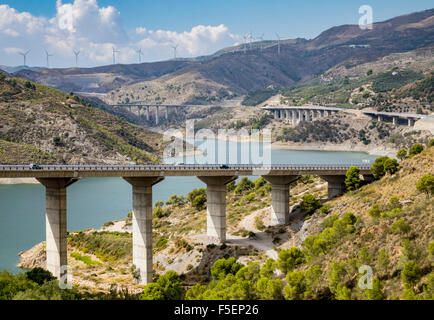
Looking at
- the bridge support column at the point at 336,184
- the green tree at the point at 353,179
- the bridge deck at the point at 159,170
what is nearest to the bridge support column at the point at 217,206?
the bridge deck at the point at 159,170

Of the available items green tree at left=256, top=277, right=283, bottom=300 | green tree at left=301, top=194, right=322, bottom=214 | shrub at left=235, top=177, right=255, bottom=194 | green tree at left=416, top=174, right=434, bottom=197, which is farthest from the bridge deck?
shrub at left=235, top=177, right=255, bottom=194

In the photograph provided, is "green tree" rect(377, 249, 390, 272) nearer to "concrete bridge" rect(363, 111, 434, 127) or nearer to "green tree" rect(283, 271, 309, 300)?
"green tree" rect(283, 271, 309, 300)

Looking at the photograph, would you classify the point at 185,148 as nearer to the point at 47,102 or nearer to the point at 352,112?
the point at 47,102

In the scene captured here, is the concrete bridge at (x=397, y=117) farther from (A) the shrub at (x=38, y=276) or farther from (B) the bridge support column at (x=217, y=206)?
(A) the shrub at (x=38, y=276)

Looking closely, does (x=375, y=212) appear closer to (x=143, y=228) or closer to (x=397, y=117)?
(x=143, y=228)

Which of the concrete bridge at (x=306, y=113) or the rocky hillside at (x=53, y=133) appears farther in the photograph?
the concrete bridge at (x=306, y=113)

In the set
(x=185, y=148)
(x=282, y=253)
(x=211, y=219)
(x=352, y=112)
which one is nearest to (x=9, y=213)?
(x=211, y=219)
